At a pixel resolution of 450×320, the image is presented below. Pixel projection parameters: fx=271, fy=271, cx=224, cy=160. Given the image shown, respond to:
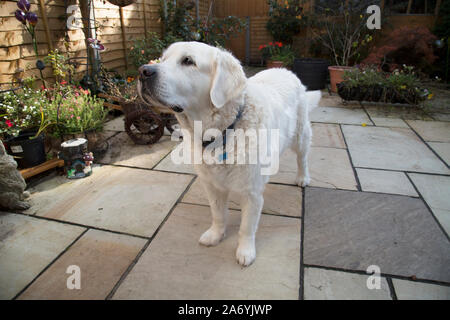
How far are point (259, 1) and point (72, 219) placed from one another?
8.93 meters

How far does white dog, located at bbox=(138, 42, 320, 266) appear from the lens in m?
1.36

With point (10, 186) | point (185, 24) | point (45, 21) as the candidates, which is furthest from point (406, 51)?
point (10, 186)

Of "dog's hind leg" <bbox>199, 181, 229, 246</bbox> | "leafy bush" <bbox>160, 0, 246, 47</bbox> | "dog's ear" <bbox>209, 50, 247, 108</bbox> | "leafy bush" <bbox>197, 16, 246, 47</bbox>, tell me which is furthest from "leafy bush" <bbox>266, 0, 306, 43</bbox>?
"dog's hind leg" <bbox>199, 181, 229, 246</bbox>

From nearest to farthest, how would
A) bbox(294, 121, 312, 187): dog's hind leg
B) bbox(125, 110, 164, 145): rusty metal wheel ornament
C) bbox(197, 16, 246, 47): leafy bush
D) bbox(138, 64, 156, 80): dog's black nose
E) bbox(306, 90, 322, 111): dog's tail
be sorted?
bbox(138, 64, 156, 80): dog's black nose, bbox(294, 121, 312, 187): dog's hind leg, bbox(306, 90, 322, 111): dog's tail, bbox(125, 110, 164, 145): rusty metal wheel ornament, bbox(197, 16, 246, 47): leafy bush

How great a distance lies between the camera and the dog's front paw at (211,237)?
72.7 inches

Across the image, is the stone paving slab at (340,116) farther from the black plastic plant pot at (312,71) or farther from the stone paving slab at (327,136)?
the black plastic plant pot at (312,71)

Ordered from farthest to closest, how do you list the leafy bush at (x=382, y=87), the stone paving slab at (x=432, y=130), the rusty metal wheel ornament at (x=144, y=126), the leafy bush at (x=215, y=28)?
the leafy bush at (x=215, y=28) → the leafy bush at (x=382, y=87) → the stone paving slab at (x=432, y=130) → the rusty metal wheel ornament at (x=144, y=126)

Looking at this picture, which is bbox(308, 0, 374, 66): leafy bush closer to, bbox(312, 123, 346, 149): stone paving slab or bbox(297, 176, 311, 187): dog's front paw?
bbox(312, 123, 346, 149): stone paving slab

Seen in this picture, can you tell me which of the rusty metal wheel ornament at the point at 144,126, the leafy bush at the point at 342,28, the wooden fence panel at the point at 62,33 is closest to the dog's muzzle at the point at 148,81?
the rusty metal wheel ornament at the point at 144,126

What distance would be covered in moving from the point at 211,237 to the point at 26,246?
4.06ft

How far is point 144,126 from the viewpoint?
335 cm

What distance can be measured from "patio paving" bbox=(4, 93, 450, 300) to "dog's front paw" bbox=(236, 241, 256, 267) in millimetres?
40

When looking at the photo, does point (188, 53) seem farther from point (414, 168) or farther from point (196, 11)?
point (196, 11)

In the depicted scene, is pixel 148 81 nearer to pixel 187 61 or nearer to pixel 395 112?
pixel 187 61
